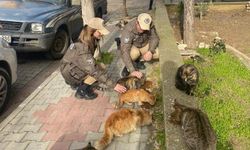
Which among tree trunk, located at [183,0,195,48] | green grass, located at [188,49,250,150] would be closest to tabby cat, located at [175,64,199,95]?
green grass, located at [188,49,250,150]

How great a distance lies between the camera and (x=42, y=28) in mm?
8438

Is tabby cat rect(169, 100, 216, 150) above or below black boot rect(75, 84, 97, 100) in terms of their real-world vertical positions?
above

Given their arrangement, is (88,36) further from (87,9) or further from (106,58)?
(87,9)

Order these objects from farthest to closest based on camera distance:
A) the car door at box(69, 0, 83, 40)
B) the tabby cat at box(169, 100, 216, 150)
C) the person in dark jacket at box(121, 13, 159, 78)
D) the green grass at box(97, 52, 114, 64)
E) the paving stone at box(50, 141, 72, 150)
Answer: the car door at box(69, 0, 83, 40)
the green grass at box(97, 52, 114, 64)
the person in dark jacket at box(121, 13, 159, 78)
the paving stone at box(50, 141, 72, 150)
the tabby cat at box(169, 100, 216, 150)

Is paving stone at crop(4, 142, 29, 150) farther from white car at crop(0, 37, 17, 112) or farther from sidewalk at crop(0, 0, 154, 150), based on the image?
white car at crop(0, 37, 17, 112)

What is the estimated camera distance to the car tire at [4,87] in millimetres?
6172

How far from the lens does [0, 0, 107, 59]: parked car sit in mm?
8406

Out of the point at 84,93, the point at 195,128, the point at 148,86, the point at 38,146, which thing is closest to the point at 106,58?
the point at 84,93

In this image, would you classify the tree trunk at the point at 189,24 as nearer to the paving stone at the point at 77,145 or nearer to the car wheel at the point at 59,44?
the car wheel at the point at 59,44

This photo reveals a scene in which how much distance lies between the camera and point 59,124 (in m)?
5.56

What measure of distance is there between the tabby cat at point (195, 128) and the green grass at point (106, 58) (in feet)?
13.0

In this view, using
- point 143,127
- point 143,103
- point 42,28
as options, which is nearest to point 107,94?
point 143,103

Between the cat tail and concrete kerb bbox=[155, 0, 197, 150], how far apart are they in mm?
729

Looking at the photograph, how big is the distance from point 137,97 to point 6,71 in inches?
92.7
